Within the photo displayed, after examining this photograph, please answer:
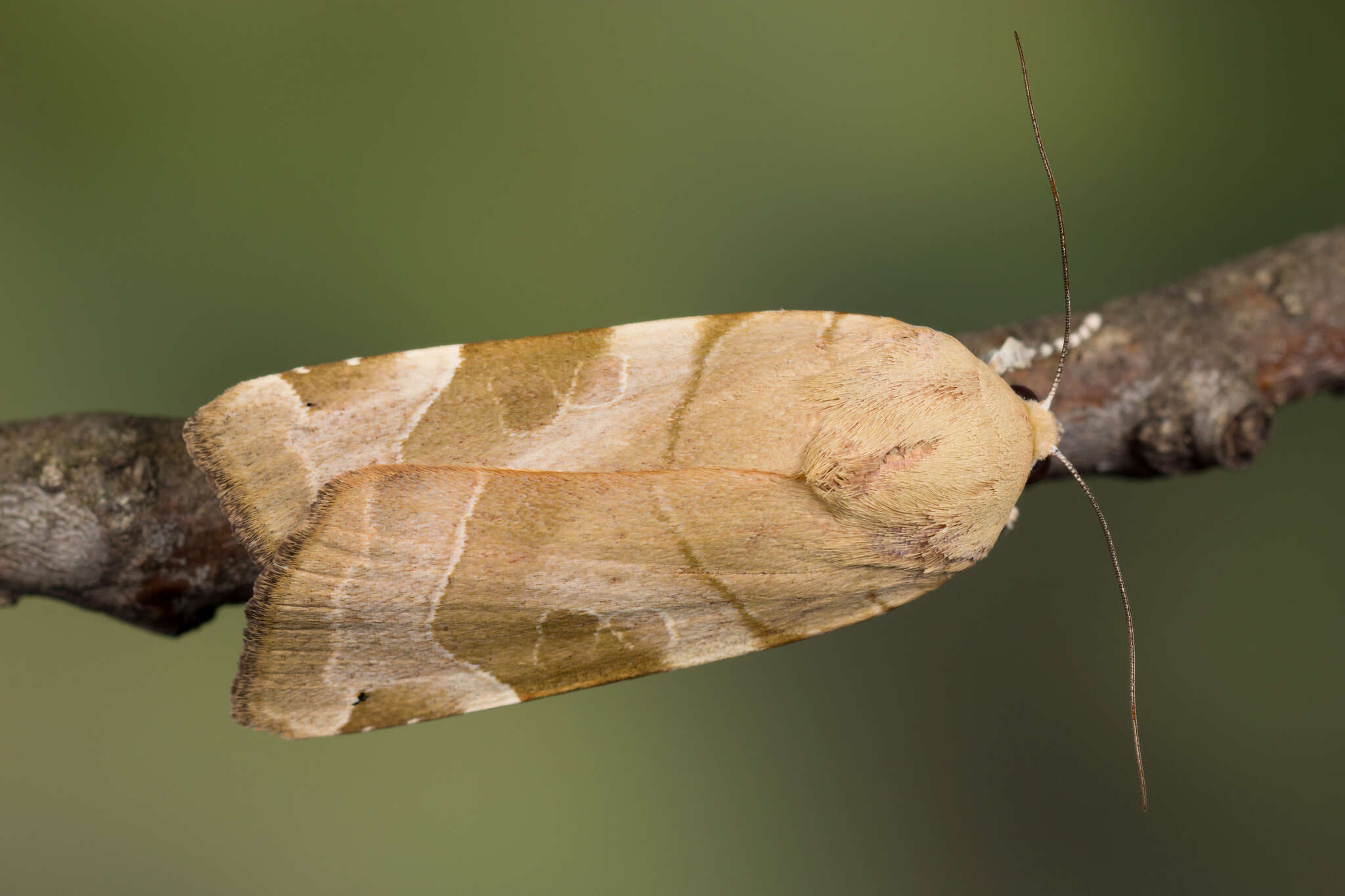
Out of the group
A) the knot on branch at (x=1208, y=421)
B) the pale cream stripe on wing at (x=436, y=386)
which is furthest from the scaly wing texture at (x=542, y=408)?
the knot on branch at (x=1208, y=421)

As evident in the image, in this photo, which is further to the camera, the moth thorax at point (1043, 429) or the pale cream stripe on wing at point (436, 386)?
the moth thorax at point (1043, 429)

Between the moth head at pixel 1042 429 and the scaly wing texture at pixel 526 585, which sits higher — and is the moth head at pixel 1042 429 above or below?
above

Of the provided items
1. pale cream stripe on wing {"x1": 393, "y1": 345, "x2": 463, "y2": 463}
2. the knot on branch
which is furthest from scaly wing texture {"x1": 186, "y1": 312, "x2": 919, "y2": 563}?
the knot on branch

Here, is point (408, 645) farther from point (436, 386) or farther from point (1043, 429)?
point (1043, 429)

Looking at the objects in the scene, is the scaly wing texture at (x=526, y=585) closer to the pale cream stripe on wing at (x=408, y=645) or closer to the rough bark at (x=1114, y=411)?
the pale cream stripe on wing at (x=408, y=645)

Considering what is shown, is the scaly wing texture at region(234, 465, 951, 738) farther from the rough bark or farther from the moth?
the rough bark

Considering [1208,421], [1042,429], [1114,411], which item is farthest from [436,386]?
[1208,421]

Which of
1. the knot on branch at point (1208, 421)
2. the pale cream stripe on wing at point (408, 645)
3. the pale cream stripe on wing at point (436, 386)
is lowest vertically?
the pale cream stripe on wing at point (408, 645)

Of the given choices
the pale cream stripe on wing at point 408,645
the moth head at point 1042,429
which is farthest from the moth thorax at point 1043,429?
the pale cream stripe on wing at point 408,645
